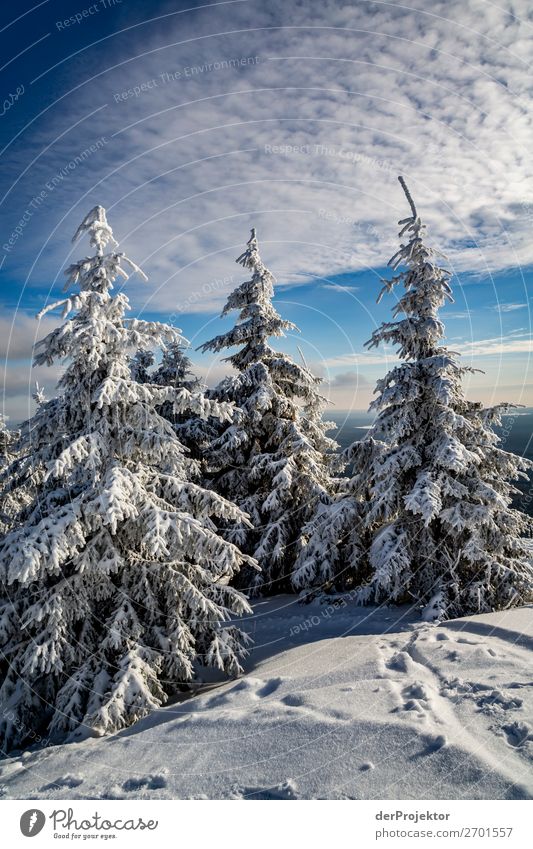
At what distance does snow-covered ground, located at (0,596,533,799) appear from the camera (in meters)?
4.63

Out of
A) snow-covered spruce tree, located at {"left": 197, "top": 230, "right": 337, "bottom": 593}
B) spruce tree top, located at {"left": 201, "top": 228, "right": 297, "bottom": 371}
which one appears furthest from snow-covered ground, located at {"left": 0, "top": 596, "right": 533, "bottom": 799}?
spruce tree top, located at {"left": 201, "top": 228, "right": 297, "bottom": 371}

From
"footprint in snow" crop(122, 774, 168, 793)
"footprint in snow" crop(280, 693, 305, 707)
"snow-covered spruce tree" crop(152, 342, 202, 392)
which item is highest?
"snow-covered spruce tree" crop(152, 342, 202, 392)

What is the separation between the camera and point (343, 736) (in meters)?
5.28

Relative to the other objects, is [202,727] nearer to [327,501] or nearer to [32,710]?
[32,710]

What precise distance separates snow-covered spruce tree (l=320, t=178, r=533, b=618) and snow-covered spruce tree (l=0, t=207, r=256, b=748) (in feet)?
14.9

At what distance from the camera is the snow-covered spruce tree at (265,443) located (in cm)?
1447

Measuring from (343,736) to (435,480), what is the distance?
663 centimetres

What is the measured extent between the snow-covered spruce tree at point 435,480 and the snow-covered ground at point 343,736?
194cm

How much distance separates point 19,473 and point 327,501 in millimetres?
9301
